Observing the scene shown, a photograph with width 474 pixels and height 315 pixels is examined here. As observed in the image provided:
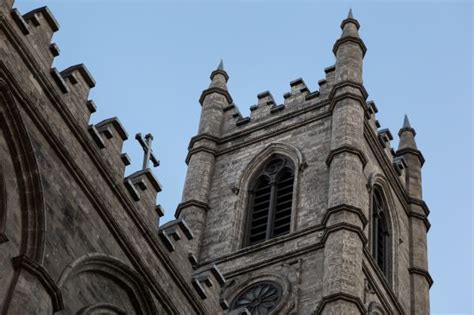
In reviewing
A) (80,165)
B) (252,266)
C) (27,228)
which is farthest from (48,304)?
(252,266)

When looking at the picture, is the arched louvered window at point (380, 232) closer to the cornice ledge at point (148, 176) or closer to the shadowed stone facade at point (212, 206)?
the shadowed stone facade at point (212, 206)

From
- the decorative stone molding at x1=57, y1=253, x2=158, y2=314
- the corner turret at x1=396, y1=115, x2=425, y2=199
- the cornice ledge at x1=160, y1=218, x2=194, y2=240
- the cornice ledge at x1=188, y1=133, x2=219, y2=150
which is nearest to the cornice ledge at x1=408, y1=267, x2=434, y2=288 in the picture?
the corner turret at x1=396, y1=115, x2=425, y2=199

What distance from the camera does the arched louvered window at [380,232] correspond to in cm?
3775

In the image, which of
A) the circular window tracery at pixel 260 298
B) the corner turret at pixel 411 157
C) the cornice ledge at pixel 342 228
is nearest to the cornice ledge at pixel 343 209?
the cornice ledge at pixel 342 228

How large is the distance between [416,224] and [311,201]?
210 inches

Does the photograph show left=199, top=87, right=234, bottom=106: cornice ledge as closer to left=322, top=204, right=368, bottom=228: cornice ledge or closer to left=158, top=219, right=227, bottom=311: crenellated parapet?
left=322, top=204, right=368, bottom=228: cornice ledge

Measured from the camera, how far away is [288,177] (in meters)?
38.8

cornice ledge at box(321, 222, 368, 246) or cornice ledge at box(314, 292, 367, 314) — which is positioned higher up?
cornice ledge at box(321, 222, 368, 246)

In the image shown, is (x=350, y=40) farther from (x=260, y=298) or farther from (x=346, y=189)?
(x=260, y=298)

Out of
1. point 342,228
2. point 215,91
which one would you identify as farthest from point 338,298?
point 215,91

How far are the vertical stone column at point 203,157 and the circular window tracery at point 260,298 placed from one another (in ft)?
7.14

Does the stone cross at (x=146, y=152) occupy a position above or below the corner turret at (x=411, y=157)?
below

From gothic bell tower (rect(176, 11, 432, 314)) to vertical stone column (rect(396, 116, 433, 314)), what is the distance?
0.04m

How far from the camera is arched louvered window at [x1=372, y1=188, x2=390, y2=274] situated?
37.8 meters
